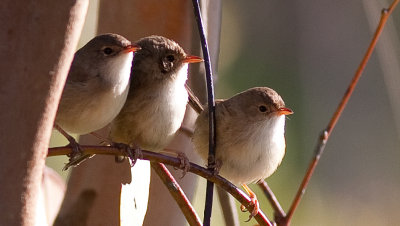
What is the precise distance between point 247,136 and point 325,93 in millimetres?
2127

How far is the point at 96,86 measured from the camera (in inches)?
62.3

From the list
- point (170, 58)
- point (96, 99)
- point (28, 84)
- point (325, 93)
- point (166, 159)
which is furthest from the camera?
point (325, 93)

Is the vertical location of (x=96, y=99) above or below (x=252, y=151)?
above

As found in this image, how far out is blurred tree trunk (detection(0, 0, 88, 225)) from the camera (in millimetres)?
849

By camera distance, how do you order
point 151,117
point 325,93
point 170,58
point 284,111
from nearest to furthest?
point 151,117 < point 170,58 < point 284,111 < point 325,93

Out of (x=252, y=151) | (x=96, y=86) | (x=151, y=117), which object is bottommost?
(x=252, y=151)

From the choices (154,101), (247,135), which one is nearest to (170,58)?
(154,101)

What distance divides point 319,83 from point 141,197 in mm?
2560

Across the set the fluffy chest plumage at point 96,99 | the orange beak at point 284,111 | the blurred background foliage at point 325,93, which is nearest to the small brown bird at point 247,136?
the orange beak at point 284,111

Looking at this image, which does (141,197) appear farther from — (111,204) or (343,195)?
(343,195)

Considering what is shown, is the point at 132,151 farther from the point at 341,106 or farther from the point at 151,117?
the point at 341,106

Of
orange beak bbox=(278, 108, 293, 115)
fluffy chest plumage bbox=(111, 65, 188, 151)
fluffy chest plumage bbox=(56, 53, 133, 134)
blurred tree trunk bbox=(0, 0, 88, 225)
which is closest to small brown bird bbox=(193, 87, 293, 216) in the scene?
orange beak bbox=(278, 108, 293, 115)

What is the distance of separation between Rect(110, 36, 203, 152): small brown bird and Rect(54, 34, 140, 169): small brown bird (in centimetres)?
10

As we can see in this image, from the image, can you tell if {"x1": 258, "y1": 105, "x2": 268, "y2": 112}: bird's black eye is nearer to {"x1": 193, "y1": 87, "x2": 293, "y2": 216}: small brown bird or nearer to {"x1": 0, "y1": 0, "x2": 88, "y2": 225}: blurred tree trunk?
{"x1": 193, "y1": 87, "x2": 293, "y2": 216}: small brown bird
